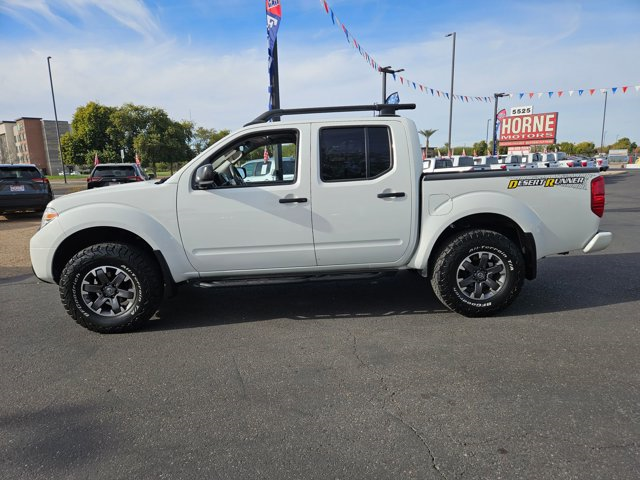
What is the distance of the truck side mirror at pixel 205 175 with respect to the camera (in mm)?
3885

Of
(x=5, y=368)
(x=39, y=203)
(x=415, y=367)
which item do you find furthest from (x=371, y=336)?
(x=39, y=203)

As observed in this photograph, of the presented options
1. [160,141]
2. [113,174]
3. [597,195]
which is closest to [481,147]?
[160,141]

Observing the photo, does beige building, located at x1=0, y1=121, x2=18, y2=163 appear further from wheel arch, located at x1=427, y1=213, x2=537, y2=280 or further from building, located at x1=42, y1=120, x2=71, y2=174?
wheel arch, located at x1=427, y1=213, x2=537, y2=280

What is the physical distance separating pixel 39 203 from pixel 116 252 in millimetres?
9426

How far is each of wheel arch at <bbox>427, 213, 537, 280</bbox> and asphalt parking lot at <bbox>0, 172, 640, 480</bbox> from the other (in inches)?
20.6

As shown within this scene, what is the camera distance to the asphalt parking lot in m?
2.33

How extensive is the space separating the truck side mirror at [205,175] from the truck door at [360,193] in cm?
94

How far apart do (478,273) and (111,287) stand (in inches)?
141

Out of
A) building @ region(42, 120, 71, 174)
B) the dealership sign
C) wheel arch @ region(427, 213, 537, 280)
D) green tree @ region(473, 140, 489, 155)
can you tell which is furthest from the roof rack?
building @ region(42, 120, 71, 174)

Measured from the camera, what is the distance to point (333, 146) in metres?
4.20

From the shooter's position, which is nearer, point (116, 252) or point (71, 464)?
point (71, 464)

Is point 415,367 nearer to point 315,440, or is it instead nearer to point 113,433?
point 315,440

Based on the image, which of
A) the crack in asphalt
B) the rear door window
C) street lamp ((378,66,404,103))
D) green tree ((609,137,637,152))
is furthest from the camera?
green tree ((609,137,637,152))

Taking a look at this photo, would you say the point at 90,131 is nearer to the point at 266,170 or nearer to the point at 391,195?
the point at 266,170
